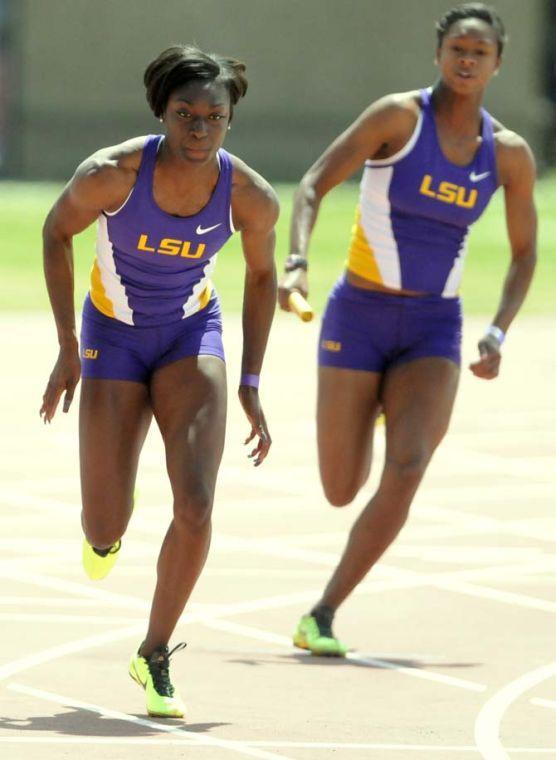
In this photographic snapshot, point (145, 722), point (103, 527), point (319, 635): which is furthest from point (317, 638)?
point (145, 722)

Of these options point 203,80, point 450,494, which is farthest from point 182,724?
point 450,494

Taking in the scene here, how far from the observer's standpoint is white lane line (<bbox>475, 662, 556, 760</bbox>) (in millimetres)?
6301

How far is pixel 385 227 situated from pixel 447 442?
506cm

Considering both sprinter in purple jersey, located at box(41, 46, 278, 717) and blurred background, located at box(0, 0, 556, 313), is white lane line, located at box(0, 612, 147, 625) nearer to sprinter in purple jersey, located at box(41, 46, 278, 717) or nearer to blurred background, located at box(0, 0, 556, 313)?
sprinter in purple jersey, located at box(41, 46, 278, 717)

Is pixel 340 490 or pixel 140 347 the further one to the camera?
pixel 340 490

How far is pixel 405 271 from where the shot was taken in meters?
8.05

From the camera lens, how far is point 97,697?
22.7 feet

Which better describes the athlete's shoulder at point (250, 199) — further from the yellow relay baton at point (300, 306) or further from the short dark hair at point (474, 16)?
the short dark hair at point (474, 16)

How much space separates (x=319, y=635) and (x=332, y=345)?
3.89 ft

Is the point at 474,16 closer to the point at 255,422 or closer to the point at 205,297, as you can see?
the point at 205,297

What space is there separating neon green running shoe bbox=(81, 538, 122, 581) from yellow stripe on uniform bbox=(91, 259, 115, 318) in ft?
3.36

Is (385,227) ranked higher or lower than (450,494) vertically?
higher

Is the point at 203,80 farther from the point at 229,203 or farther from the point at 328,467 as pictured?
the point at 328,467

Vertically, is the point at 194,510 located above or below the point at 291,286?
below
